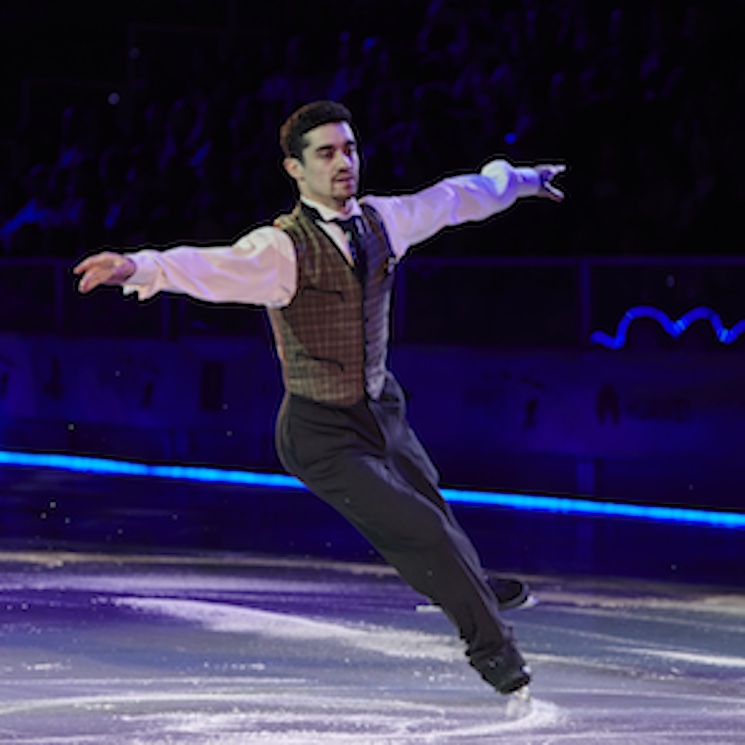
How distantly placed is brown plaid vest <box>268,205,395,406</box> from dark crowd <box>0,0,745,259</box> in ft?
23.6

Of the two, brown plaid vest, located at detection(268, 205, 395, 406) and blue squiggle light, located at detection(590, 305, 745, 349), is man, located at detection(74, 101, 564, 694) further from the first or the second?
blue squiggle light, located at detection(590, 305, 745, 349)

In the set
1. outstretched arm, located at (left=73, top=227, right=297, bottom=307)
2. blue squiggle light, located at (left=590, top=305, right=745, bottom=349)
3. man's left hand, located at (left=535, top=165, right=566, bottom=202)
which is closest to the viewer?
outstretched arm, located at (left=73, top=227, right=297, bottom=307)

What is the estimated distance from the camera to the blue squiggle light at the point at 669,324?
12.1 m

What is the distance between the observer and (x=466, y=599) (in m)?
5.77

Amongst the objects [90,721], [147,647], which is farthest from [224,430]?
[90,721]

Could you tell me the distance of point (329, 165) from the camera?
579 cm

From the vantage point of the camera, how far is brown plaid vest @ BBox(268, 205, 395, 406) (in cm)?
571

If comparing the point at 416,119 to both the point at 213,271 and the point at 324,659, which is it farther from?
the point at 213,271

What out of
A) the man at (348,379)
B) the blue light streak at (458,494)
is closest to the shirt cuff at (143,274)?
the man at (348,379)

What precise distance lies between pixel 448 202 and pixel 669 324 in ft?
21.3

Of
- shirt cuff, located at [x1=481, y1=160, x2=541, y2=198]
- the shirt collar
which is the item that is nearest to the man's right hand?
the shirt collar

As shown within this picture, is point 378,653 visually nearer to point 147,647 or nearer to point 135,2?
point 147,647

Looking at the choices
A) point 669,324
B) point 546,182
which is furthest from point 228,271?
point 669,324

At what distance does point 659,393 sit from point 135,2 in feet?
49.2
